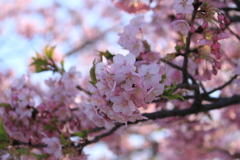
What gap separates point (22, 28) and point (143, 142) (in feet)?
14.7

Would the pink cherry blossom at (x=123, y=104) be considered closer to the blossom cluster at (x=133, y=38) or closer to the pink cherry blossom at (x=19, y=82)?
the blossom cluster at (x=133, y=38)

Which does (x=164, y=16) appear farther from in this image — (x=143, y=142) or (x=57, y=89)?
(x=143, y=142)

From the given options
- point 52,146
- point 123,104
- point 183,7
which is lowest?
point 52,146

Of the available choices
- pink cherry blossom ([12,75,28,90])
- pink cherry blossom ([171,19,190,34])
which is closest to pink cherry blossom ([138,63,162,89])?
pink cherry blossom ([171,19,190,34])

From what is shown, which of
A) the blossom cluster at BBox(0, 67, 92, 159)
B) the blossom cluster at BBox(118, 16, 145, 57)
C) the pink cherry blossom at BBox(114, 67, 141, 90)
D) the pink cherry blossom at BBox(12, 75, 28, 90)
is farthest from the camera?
the pink cherry blossom at BBox(12, 75, 28, 90)

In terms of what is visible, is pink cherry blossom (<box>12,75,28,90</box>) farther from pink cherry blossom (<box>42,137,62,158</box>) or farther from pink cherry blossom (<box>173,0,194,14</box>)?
A: pink cherry blossom (<box>173,0,194,14</box>)

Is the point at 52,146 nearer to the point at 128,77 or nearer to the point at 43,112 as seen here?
the point at 43,112

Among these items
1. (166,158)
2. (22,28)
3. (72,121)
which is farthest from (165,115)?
(22,28)

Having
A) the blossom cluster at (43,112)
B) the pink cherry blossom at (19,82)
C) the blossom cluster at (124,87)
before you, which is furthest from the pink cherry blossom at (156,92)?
the pink cherry blossom at (19,82)

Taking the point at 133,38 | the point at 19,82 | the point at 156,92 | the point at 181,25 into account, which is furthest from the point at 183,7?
the point at 19,82

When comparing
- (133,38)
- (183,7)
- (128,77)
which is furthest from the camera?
(133,38)

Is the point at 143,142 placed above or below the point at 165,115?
below

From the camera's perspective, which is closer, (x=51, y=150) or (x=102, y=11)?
(x=51, y=150)

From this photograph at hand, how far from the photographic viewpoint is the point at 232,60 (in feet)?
12.4
